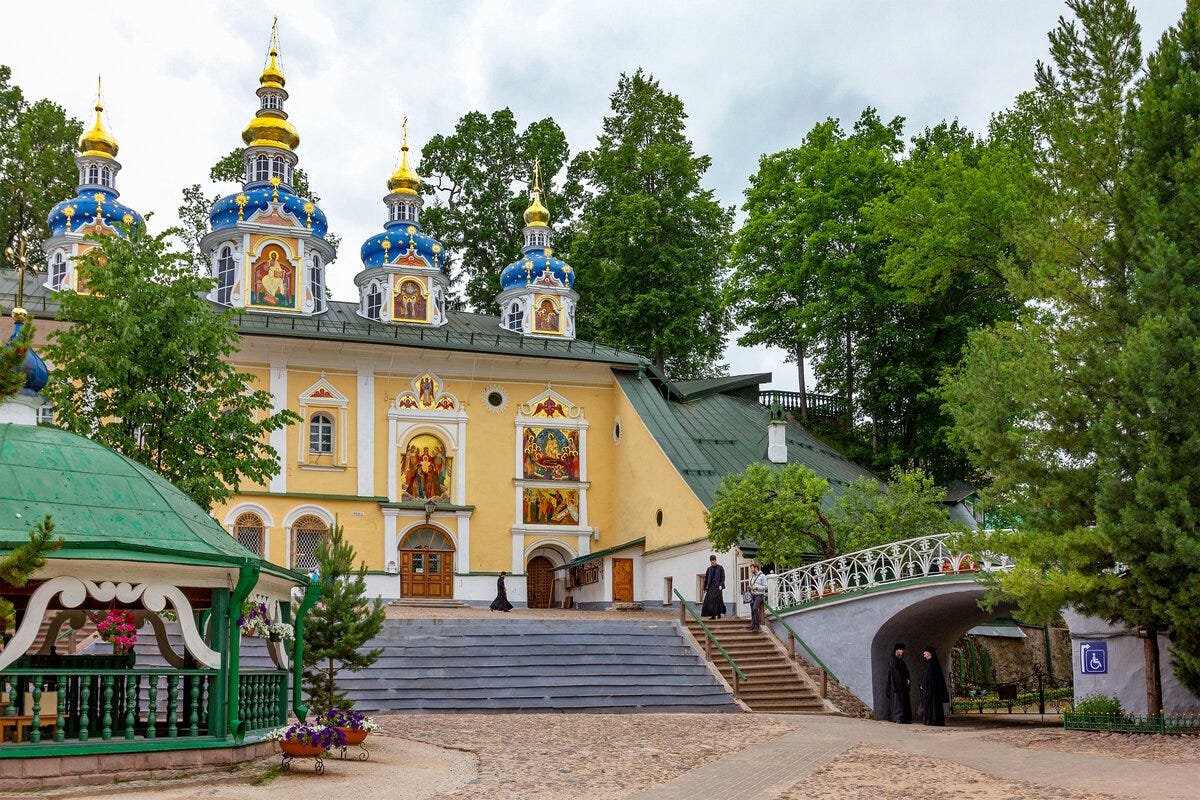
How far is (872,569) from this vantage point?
2238 centimetres

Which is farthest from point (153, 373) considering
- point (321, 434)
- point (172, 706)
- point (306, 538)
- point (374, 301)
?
point (374, 301)

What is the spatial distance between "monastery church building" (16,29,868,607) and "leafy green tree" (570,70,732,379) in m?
3.82

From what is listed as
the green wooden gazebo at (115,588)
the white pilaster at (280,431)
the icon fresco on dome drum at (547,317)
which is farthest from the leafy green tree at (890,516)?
the green wooden gazebo at (115,588)

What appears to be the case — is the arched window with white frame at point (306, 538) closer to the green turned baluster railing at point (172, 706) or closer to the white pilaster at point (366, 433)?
the white pilaster at point (366, 433)

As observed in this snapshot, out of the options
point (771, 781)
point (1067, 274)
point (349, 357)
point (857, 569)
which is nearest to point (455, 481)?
point (349, 357)

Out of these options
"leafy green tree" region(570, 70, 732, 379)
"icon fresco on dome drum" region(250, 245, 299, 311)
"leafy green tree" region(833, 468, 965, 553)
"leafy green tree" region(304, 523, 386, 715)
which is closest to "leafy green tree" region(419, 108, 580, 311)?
"leafy green tree" region(570, 70, 732, 379)

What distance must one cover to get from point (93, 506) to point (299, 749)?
9.33ft

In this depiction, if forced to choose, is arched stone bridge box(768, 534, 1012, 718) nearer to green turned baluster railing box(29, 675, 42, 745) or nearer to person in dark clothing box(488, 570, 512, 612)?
person in dark clothing box(488, 570, 512, 612)

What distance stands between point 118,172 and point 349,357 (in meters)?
9.11

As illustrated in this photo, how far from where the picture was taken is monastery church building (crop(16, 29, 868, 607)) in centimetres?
3173

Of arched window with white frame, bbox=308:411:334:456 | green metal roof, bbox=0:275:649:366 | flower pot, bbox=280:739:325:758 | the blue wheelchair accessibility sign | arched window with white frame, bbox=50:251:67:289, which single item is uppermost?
arched window with white frame, bbox=50:251:67:289

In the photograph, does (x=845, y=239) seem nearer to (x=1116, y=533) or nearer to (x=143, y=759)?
(x=1116, y=533)

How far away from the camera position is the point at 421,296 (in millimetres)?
35125

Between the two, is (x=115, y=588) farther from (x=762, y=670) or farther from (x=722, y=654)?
(x=762, y=670)
